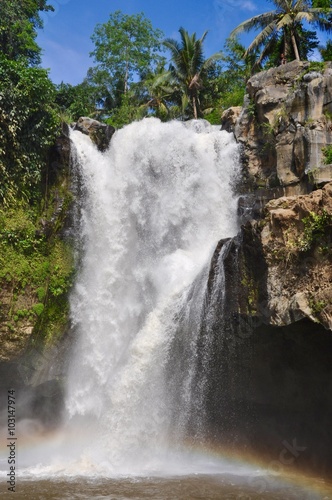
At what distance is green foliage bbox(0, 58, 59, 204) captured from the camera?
1586 cm

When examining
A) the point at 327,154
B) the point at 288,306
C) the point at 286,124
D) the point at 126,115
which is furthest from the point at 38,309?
the point at 126,115

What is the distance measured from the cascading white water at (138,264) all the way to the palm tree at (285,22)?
710cm

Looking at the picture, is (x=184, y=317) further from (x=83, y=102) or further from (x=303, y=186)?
(x=83, y=102)

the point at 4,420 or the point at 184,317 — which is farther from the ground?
the point at 184,317

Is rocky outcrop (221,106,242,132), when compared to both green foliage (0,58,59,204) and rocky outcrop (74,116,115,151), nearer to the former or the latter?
rocky outcrop (74,116,115,151)

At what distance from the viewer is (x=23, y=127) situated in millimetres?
16500

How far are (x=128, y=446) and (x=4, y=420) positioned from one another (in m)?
5.94

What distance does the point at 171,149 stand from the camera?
18.5m

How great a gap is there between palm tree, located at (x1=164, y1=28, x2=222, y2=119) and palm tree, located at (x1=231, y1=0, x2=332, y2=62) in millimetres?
6374

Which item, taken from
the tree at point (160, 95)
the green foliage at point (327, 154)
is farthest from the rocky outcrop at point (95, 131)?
the tree at point (160, 95)

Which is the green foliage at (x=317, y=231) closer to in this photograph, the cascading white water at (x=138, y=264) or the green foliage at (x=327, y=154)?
the cascading white water at (x=138, y=264)

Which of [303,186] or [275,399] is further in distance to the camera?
[303,186]

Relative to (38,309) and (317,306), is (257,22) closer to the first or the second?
(38,309)

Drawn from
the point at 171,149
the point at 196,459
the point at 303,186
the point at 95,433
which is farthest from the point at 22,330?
the point at 303,186
